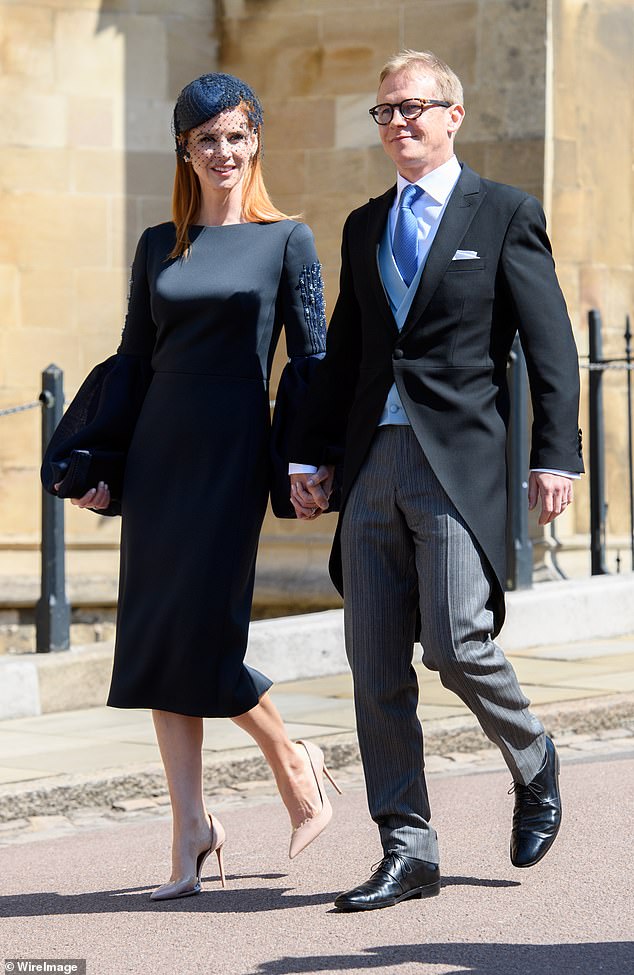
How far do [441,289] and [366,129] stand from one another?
21.9 ft

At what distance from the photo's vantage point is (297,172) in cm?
1059

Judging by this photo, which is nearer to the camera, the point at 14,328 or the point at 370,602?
the point at 370,602

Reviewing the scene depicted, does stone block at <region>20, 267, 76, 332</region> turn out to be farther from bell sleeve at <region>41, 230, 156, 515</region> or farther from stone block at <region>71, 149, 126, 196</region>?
bell sleeve at <region>41, 230, 156, 515</region>

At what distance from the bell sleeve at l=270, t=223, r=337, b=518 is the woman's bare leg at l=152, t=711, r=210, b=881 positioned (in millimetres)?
583

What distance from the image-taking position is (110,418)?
174 inches

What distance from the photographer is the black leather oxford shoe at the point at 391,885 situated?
3.97 meters

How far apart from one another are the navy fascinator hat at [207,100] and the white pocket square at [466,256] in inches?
29.2

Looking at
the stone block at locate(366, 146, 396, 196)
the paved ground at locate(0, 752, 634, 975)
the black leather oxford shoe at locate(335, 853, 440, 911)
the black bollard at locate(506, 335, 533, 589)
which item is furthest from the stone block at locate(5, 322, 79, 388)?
the black leather oxford shoe at locate(335, 853, 440, 911)

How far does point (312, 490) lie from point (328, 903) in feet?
3.15

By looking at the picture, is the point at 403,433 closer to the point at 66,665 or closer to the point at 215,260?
the point at 215,260

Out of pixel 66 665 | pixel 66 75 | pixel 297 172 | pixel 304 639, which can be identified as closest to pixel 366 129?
pixel 297 172

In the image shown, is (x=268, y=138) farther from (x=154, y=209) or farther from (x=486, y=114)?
(x=486, y=114)

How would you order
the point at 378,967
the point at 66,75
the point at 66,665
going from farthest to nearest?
the point at 66,75 < the point at 66,665 < the point at 378,967

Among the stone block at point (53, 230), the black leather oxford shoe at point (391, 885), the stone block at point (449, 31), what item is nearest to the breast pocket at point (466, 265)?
the black leather oxford shoe at point (391, 885)
